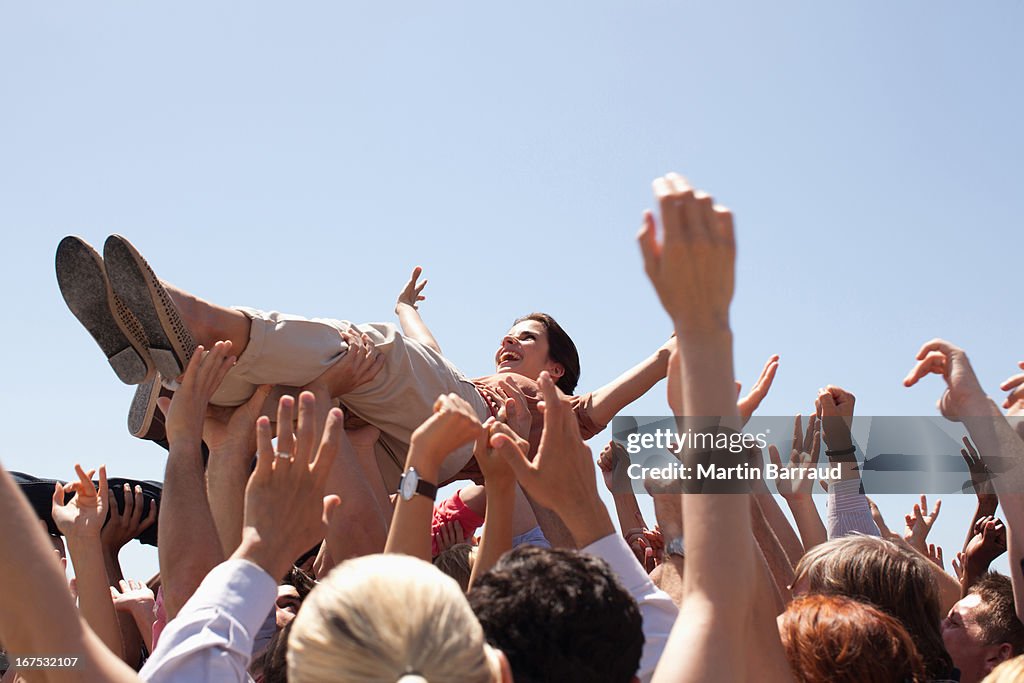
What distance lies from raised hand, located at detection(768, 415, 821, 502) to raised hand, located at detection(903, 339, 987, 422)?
95cm

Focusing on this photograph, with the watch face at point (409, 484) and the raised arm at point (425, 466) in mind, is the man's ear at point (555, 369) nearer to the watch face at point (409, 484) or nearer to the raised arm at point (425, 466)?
the raised arm at point (425, 466)

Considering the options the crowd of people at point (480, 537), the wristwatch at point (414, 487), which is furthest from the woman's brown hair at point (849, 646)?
the wristwatch at point (414, 487)

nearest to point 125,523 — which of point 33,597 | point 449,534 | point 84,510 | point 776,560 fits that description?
point 84,510

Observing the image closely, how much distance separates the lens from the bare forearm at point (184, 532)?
283 centimetres

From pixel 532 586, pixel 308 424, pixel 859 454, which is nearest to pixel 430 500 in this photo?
pixel 308 424

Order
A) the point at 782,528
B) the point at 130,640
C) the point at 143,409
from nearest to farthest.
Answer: the point at 782,528 < the point at 143,409 < the point at 130,640

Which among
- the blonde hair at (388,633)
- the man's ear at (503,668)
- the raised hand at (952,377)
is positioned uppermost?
the raised hand at (952,377)

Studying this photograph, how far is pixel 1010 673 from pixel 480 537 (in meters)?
1.58

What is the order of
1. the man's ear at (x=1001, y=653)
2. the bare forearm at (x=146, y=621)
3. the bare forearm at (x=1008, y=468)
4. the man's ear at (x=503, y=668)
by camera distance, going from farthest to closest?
the bare forearm at (x=146, y=621) → the man's ear at (x=1001, y=653) → the bare forearm at (x=1008, y=468) → the man's ear at (x=503, y=668)

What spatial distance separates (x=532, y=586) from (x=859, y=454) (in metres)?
2.44

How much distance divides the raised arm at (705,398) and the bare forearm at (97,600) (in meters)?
2.57

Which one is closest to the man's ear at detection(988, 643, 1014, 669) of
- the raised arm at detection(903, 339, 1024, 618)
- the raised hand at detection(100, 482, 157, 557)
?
the raised arm at detection(903, 339, 1024, 618)

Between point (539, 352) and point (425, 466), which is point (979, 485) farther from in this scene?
point (539, 352)

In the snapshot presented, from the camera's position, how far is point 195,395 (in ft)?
10.6
